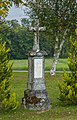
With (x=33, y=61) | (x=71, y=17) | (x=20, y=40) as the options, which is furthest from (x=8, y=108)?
(x=20, y=40)

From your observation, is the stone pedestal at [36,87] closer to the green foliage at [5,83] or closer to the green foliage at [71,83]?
the green foliage at [71,83]

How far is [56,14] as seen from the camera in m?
32.2

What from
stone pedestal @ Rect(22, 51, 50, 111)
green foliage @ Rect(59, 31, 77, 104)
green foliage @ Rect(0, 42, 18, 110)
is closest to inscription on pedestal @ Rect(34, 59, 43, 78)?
stone pedestal @ Rect(22, 51, 50, 111)

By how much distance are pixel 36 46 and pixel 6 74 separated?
5.98ft

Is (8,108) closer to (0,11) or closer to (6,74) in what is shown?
(6,74)

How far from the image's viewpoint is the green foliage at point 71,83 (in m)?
13.5

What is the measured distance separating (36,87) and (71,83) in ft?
4.04

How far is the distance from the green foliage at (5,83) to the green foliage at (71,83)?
1892 millimetres

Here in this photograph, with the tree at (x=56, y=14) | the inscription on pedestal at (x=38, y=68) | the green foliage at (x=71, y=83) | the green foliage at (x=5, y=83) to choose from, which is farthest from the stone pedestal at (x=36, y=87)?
the tree at (x=56, y=14)

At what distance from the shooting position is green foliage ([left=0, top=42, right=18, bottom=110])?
12273 millimetres

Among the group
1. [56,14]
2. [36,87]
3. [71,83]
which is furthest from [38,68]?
[56,14]

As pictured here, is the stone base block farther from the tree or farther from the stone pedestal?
the tree

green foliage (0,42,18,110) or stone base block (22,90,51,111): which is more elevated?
green foliage (0,42,18,110)

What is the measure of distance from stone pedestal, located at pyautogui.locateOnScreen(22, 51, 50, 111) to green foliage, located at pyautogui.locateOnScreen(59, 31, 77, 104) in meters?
0.64
